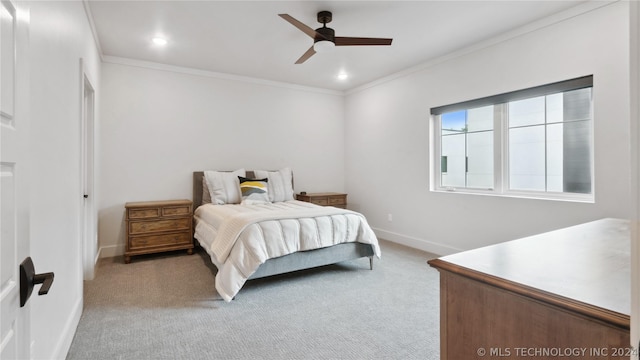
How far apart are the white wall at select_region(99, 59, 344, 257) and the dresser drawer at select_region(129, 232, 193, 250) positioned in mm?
536

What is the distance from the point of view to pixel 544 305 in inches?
29.6

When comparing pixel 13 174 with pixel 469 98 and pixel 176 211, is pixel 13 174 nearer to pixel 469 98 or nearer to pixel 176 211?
pixel 176 211

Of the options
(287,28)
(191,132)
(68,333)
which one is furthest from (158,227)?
(287,28)

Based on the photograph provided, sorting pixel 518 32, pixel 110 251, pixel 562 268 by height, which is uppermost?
pixel 518 32

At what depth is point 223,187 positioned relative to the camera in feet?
13.9

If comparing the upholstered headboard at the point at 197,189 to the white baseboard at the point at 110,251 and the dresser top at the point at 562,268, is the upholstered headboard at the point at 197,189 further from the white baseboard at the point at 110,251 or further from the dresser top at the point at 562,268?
the dresser top at the point at 562,268

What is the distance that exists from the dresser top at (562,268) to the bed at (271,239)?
2.01 meters

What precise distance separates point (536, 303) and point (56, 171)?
2.25m

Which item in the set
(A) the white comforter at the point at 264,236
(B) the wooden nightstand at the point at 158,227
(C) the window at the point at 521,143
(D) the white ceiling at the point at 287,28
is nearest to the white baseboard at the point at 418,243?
(C) the window at the point at 521,143

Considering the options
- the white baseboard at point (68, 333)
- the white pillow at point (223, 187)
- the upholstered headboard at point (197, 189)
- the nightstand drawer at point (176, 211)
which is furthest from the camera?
the upholstered headboard at point (197, 189)

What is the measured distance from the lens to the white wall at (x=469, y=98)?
259cm

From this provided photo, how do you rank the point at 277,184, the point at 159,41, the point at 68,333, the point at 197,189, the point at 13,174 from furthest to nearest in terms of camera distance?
the point at 277,184 → the point at 197,189 → the point at 159,41 → the point at 68,333 → the point at 13,174

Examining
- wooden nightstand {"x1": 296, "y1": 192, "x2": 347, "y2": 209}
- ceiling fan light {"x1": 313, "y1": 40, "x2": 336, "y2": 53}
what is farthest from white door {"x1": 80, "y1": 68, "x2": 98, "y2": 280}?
wooden nightstand {"x1": 296, "y1": 192, "x2": 347, "y2": 209}

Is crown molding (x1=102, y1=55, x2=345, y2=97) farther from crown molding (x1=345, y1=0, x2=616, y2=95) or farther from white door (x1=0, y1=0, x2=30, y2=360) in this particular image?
white door (x1=0, y1=0, x2=30, y2=360)
